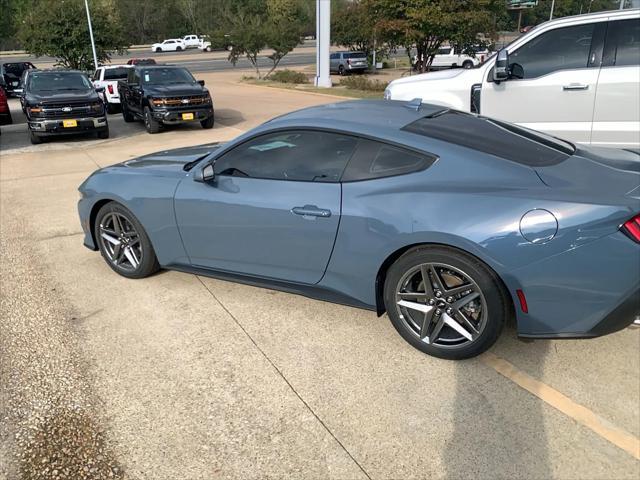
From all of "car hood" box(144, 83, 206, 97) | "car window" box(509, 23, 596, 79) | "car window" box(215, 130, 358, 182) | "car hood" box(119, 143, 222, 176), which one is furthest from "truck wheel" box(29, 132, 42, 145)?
Answer: "car window" box(509, 23, 596, 79)

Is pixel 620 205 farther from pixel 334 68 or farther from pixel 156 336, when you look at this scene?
pixel 334 68

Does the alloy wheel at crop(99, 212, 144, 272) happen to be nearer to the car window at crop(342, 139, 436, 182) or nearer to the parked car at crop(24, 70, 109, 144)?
the car window at crop(342, 139, 436, 182)

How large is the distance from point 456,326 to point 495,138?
1264mm

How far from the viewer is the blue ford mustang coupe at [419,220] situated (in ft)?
9.30

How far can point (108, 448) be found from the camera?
108 inches

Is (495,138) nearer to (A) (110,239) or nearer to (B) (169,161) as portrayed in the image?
(B) (169,161)

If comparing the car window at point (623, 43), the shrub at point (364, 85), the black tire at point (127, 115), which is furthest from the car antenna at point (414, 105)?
the shrub at point (364, 85)

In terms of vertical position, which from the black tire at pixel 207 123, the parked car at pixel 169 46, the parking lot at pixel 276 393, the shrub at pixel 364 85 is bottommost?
the parking lot at pixel 276 393

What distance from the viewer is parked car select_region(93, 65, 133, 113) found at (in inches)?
693

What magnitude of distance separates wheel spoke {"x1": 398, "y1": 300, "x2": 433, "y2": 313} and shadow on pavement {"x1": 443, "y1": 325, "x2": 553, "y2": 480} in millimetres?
435

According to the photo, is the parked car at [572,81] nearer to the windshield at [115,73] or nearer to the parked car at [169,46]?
the windshield at [115,73]

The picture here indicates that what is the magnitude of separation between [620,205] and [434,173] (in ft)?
3.28

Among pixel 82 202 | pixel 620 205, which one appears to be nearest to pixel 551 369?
pixel 620 205

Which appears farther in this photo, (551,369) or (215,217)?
(215,217)
